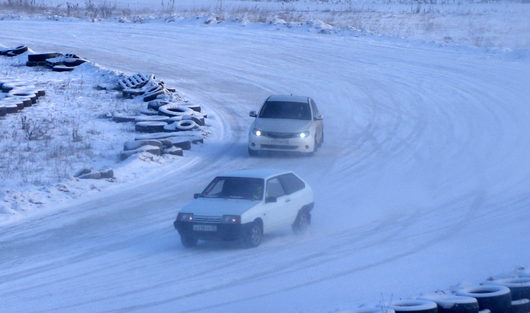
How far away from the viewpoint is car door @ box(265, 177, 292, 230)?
17.2m

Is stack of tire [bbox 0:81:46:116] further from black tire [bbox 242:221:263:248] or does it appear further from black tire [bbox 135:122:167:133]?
black tire [bbox 242:221:263:248]

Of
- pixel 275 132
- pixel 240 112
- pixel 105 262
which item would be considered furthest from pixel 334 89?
pixel 105 262

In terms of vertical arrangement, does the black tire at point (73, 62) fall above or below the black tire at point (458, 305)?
below

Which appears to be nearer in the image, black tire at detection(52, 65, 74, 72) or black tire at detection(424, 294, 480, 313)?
black tire at detection(424, 294, 480, 313)

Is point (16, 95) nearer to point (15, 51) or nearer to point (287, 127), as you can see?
point (15, 51)

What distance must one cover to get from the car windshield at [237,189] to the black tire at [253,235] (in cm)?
64

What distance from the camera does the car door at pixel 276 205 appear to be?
678 inches

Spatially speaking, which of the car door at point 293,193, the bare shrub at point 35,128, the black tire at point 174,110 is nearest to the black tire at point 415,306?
the car door at point 293,193

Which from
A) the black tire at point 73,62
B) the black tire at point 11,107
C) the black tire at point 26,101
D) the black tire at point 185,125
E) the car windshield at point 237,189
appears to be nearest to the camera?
the car windshield at point 237,189

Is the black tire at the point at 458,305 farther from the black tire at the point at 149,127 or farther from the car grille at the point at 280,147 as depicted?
the black tire at the point at 149,127

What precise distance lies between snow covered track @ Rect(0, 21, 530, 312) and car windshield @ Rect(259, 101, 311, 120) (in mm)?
1375

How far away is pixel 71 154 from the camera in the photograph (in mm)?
Result: 26703

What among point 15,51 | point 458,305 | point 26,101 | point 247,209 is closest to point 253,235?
point 247,209

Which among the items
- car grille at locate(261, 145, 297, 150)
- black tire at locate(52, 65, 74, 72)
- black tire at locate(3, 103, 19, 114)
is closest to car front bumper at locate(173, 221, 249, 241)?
A: car grille at locate(261, 145, 297, 150)
